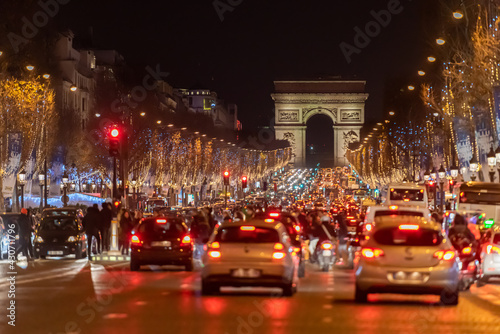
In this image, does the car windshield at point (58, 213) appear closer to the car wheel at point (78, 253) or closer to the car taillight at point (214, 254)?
the car wheel at point (78, 253)

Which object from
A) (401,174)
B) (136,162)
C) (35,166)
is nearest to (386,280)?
(35,166)

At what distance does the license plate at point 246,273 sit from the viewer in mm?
20438

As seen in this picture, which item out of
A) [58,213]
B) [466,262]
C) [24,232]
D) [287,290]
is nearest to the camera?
[287,290]

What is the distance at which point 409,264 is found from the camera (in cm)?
1917

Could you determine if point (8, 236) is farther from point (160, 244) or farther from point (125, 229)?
point (160, 244)

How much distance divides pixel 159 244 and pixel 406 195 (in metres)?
24.0

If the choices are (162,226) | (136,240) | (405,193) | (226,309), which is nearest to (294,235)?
(162,226)

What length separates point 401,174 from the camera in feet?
365

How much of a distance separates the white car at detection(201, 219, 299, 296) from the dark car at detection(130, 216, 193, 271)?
8327mm

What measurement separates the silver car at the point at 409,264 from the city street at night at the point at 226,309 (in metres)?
0.32

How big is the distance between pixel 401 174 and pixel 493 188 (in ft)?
198

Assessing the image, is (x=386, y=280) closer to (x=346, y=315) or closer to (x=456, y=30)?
(x=346, y=315)

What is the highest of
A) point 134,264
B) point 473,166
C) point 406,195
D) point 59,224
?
point 473,166

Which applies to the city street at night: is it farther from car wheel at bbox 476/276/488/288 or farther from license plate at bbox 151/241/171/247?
license plate at bbox 151/241/171/247
